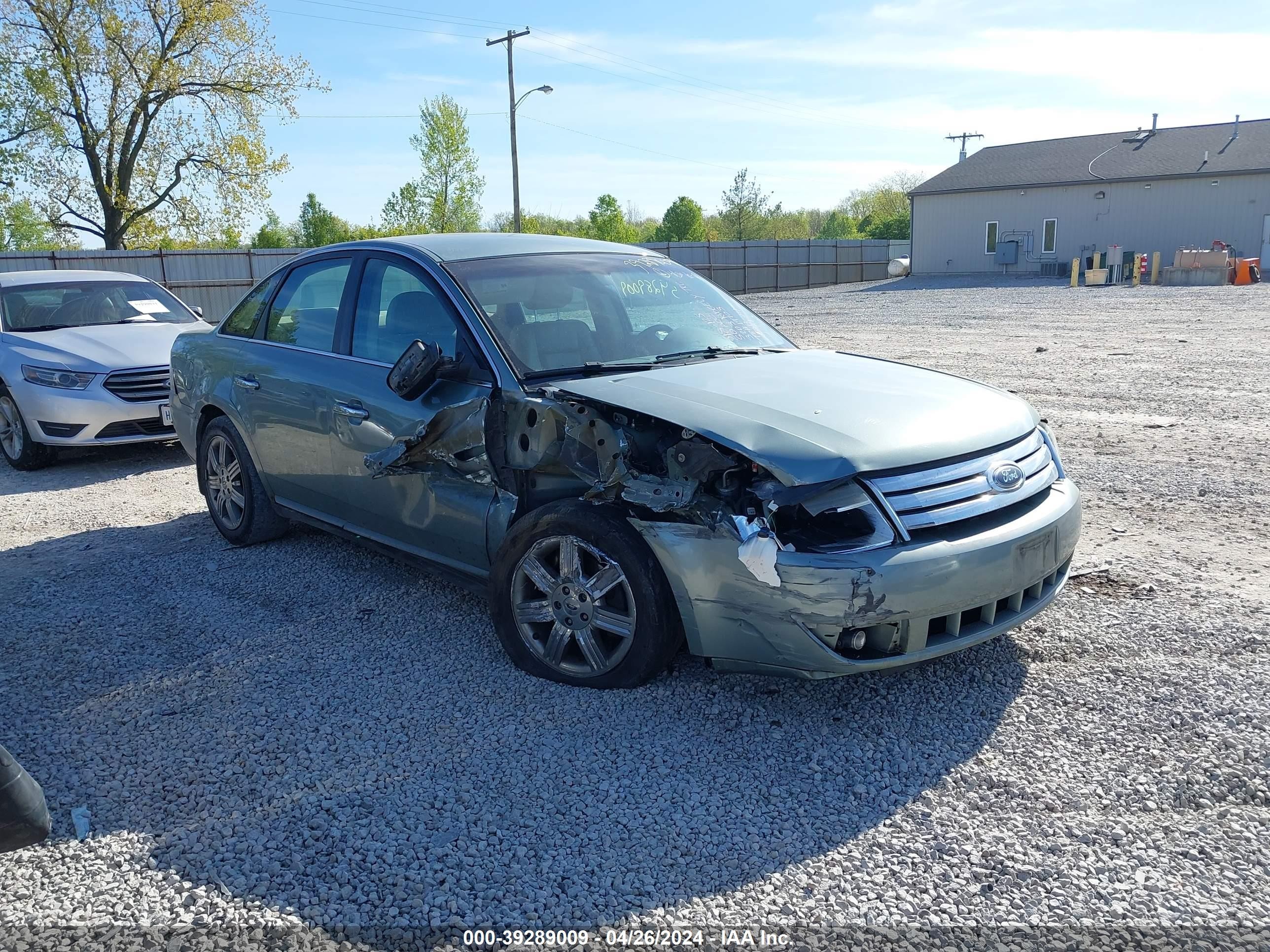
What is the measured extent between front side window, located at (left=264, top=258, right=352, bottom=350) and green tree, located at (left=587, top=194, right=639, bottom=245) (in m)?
69.2

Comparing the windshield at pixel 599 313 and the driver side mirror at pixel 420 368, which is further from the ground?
the windshield at pixel 599 313

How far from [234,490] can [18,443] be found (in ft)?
12.3

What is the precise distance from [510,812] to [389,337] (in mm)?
2450

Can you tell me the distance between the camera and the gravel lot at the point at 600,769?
103 inches

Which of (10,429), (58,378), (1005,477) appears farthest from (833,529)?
(10,429)

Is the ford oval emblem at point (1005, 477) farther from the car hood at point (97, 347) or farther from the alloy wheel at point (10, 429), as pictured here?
the alloy wheel at point (10, 429)

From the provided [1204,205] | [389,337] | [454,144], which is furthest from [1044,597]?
[454,144]

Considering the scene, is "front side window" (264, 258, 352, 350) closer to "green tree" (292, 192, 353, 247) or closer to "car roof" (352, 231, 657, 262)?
"car roof" (352, 231, 657, 262)

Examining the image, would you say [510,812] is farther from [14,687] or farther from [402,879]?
[14,687]

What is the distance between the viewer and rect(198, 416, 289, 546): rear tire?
569 cm

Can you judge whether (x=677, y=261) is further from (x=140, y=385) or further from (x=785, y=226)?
(x=785, y=226)

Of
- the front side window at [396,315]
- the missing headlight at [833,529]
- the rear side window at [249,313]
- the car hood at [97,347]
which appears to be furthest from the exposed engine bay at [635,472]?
the car hood at [97,347]

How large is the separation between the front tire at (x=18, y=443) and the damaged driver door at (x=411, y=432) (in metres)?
4.81

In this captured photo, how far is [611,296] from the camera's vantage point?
477 centimetres
